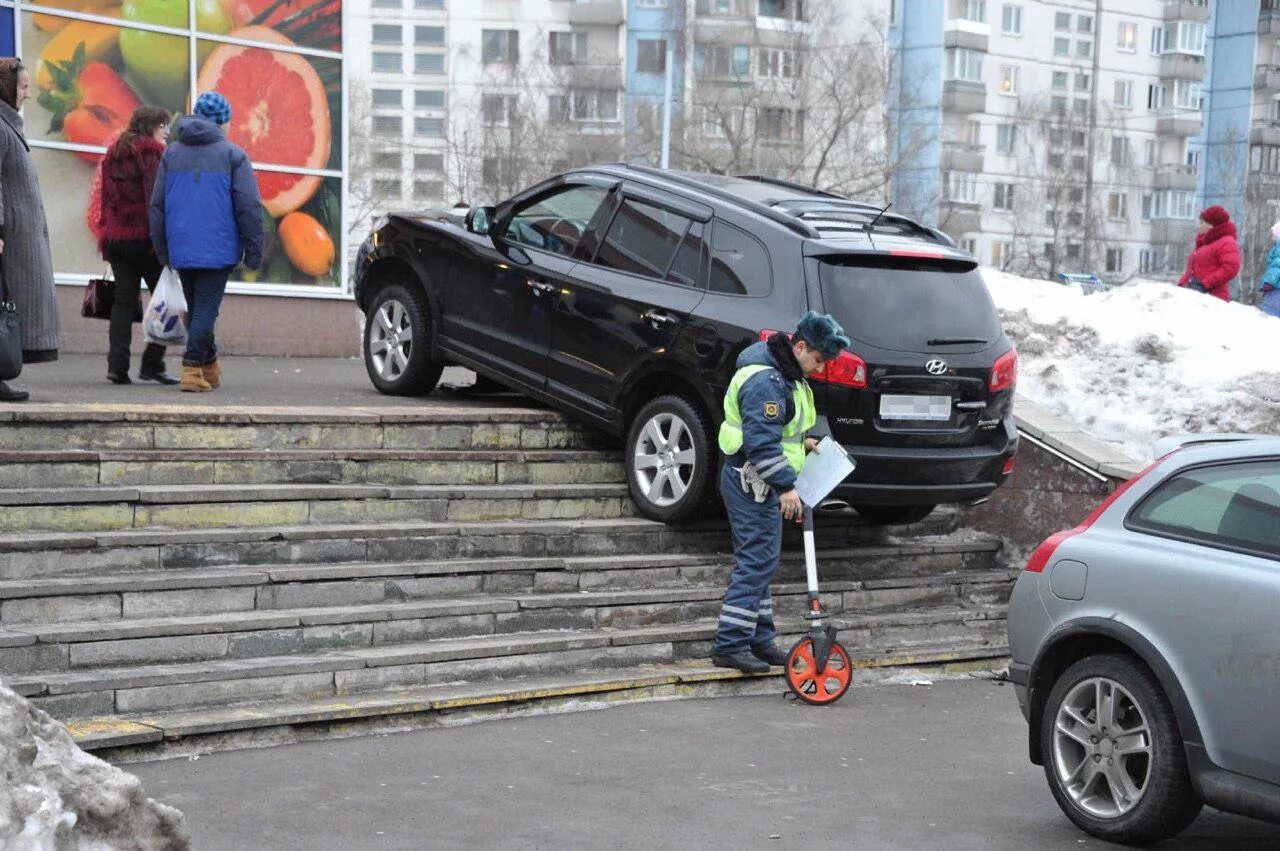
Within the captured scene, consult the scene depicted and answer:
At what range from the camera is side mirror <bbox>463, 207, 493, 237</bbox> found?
11562mm

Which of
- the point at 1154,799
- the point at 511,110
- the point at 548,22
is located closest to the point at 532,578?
the point at 1154,799

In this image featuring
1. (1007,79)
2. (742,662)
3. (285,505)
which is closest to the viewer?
(742,662)

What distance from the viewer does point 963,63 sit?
238ft

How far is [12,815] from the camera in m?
4.26

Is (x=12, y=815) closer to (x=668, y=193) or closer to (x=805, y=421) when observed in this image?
(x=805, y=421)

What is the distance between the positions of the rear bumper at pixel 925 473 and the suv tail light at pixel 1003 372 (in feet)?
0.78

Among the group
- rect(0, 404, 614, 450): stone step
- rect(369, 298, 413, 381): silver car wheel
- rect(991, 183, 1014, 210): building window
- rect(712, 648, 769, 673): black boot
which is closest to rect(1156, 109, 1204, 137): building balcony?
rect(991, 183, 1014, 210): building window

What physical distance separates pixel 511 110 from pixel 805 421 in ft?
165

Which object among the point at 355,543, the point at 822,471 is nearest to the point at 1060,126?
the point at 822,471

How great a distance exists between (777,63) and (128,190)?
1838 inches

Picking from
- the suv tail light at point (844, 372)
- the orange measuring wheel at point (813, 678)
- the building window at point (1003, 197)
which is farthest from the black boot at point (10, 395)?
the building window at point (1003, 197)

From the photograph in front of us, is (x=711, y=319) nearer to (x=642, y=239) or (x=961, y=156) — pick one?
(x=642, y=239)

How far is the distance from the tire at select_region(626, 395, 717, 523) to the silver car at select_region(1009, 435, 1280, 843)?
323 cm

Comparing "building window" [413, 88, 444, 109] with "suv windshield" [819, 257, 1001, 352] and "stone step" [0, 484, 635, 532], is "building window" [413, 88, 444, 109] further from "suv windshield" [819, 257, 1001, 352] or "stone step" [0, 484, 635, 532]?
"suv windshield" [819, 257, 1001, 352]
